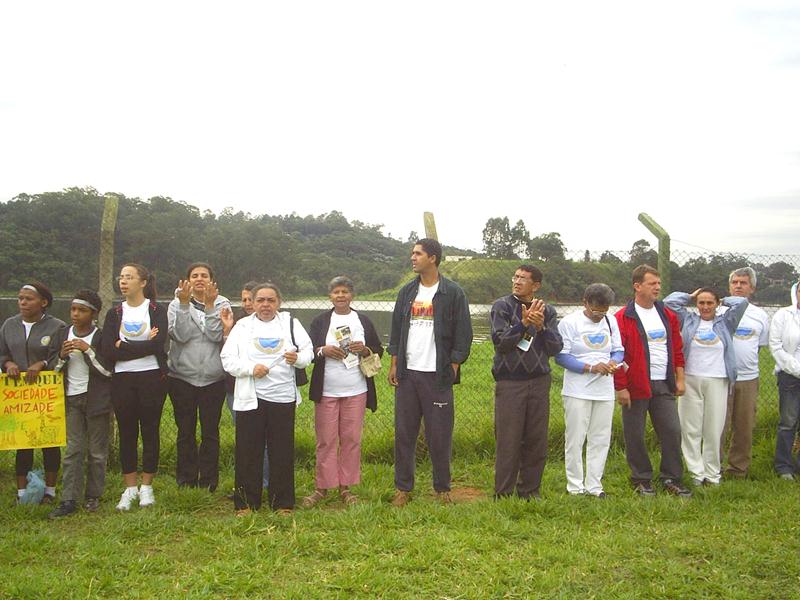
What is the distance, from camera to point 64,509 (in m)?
4.73

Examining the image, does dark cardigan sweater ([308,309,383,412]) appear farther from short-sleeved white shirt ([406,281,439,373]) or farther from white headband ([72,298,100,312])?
white headband ([72,298,100,312])

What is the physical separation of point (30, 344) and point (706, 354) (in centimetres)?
531

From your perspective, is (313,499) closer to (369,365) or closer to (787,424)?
(369,365)

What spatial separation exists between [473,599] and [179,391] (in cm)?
284

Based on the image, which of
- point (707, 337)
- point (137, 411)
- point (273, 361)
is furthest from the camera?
point (707, 337)

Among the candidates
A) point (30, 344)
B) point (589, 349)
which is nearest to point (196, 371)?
point (30, 344)

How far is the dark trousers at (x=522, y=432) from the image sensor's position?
4.95 m

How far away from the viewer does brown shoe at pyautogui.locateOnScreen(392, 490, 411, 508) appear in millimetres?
4973

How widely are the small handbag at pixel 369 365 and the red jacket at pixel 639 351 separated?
187 cm

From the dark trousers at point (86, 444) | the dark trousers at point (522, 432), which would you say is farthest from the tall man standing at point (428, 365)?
the dark trousers at point (86, 444)

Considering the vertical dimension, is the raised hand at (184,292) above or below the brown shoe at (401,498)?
above

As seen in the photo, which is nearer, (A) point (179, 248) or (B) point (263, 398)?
(B) point (263, 398)

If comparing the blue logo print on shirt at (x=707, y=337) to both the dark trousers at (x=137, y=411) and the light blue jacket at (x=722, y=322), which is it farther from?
the dark trousers at (x=137, y=411)

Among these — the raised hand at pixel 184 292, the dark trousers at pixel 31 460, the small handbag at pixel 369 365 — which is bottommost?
the dark trousers at pixel 31 460
